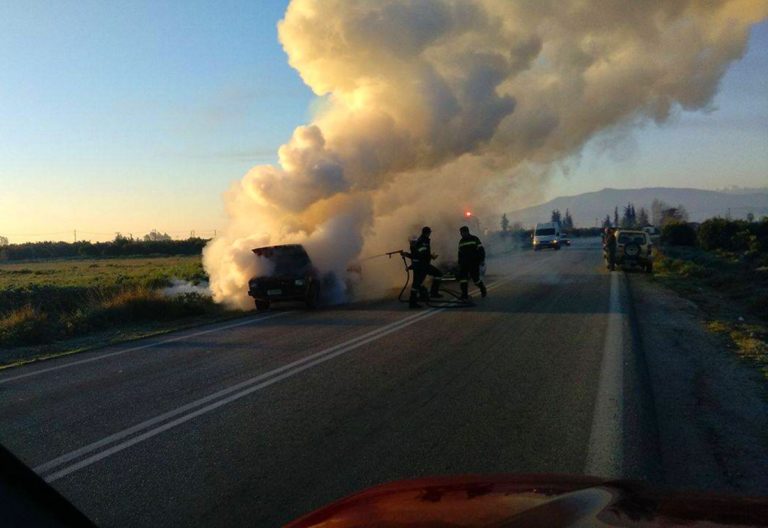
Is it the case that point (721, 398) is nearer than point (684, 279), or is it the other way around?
point (721, 398)

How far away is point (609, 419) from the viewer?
20.5 ft

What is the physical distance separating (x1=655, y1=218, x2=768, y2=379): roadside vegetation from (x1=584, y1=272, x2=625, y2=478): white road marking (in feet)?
5.67

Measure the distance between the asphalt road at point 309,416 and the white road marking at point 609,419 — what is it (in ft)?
0.06

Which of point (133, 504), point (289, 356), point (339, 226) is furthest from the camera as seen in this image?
point (339, 226)

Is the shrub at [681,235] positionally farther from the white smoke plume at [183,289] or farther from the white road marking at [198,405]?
the white road marking at [198,405]

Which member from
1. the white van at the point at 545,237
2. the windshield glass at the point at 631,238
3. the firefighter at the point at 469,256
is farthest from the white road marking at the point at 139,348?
the white van at the point at 545,237

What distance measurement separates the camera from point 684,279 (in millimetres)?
24859

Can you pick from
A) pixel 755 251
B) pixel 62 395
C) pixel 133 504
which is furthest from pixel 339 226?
pixel 755 251

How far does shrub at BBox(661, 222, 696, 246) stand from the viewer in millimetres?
63281

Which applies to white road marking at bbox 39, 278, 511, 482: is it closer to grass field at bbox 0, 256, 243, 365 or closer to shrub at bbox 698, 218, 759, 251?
grass field at bbox 0, 256, 243, 365

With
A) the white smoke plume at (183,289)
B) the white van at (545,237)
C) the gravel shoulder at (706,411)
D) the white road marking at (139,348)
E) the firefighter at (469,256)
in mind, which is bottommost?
the gravel shoulder at (706,411)

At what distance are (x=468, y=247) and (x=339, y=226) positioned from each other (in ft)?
14.5

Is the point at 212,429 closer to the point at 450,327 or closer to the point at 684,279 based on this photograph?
the point at 450,327

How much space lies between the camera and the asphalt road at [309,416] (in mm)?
4832
